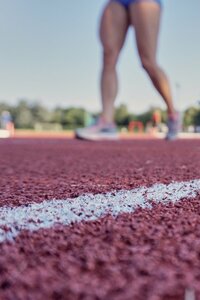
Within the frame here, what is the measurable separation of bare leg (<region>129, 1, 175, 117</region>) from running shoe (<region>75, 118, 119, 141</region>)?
0.63 m

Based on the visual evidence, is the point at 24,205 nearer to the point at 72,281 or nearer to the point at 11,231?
the point at 11,231

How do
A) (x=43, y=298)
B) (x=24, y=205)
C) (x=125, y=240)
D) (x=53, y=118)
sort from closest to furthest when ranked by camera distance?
(x=43, y=298) → (x=125, y=240) → (x=24, y=205) → (x=53, y=118)

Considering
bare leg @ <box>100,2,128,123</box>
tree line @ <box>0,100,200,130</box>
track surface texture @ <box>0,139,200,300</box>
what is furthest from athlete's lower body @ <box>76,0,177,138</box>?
tree line @ <box>0,100,200,130</box>

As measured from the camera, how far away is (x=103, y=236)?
0.68 meters

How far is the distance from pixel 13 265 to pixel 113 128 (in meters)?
3.85

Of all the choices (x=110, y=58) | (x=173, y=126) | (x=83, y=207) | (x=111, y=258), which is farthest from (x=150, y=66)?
(x=111, y=258)

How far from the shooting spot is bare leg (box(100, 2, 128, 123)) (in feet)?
12.9

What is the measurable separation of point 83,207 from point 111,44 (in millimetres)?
3263

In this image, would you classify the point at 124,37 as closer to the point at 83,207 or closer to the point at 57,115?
the point at 83,207

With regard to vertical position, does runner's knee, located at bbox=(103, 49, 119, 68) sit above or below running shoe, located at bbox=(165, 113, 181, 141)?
above

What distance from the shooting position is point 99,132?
4449mm

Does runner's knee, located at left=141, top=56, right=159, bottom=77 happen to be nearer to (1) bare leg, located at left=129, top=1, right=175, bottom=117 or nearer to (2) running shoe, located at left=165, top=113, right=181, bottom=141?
(1) bare leg, located at left=129, top=1, right=175, bottom=117

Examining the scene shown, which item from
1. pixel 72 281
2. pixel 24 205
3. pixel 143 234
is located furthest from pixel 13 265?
pixel 24 205

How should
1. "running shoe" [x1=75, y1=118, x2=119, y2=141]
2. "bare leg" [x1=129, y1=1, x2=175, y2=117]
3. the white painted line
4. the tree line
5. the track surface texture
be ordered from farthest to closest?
1. the tree line
2. "running shoe" [x1=75, y1=118, x2=119, y2=141]
3. "bare leg" [x1=129, y1=1, x2=175, y2=117]
4. the white painted line
5. the track surface texture
